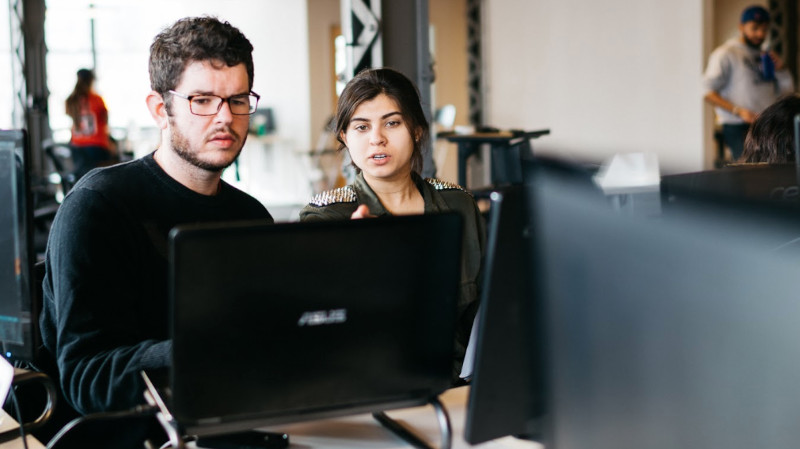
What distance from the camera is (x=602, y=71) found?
28.8ft

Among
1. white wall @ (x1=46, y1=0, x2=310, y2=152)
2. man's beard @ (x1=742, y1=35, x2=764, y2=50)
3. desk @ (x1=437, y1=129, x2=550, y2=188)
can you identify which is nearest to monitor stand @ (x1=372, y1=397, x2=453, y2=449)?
desk @ (x1=437, y1=129, x2=550, y2=188)

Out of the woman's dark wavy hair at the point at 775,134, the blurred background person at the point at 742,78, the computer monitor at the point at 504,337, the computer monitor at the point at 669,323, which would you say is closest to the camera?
the computer monitor at the point at 669,323

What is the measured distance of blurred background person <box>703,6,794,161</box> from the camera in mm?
6160

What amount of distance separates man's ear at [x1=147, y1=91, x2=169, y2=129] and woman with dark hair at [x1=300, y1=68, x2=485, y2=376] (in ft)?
1.45

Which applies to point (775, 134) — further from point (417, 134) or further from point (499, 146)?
point (499, 146)

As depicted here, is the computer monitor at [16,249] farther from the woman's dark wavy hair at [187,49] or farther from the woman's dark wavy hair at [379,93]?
the woman's dark wavy hair at [379,93]

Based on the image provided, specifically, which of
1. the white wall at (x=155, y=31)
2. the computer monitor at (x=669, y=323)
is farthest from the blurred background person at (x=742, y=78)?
the white wall at (x=155, y=31)

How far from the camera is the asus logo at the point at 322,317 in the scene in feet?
3.81

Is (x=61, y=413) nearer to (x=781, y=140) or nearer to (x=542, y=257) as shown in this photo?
(x=542, y=257)

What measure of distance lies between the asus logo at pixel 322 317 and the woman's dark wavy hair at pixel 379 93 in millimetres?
1034

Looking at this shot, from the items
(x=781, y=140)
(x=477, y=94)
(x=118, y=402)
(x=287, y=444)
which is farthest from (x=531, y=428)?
(x=477, y=94)

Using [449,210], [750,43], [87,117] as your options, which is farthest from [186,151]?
[87,117]

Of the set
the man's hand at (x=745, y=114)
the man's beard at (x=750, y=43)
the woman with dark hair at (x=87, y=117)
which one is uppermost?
the man's beard at (x=750, y=43)

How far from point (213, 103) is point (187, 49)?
0.11 meters
